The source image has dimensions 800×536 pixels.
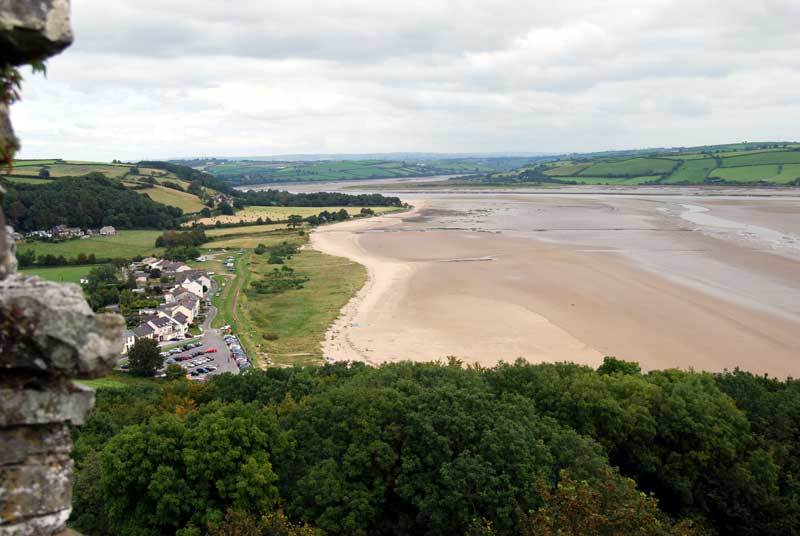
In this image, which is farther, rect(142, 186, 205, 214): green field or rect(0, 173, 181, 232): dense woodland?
rect(142, 186, 205, 214): green field

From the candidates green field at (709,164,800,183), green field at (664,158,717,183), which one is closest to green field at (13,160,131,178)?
green field at (664,158,717,183)

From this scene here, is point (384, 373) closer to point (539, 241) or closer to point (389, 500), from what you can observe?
point (389, 500)

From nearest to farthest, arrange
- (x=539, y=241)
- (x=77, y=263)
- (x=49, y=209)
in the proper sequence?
1. (x=77, y=263)
2. (x=539, y=241)
3. (x=49, y=209)

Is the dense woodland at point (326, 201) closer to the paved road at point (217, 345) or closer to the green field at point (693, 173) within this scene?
the paved road at point (217, 345)

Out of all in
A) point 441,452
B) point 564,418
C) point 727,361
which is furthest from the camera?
point 727,361

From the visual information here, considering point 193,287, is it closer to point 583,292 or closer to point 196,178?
point 583,292

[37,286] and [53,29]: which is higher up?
[53,29]

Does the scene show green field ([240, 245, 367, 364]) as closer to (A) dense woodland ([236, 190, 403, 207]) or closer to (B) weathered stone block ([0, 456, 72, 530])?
(B) weathered stone block ([0, 456, 72, 530])

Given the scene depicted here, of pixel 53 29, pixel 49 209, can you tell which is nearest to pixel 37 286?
pixel 53 29
